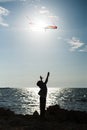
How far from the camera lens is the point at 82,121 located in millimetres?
14617

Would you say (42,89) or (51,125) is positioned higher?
(42,89)

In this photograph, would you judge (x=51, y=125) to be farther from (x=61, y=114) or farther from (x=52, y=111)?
(x=52, y=111)

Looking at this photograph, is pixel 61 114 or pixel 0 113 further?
pixel 0 113

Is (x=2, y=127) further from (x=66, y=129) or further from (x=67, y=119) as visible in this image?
(x=67, y=119)

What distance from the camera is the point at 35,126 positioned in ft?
37.7

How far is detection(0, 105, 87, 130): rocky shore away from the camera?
11.4 m

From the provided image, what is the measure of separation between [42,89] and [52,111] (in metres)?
2.85

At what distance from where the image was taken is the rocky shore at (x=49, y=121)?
1142 cm

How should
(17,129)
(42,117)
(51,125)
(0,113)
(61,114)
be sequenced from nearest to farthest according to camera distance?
(17,129), (51,125), (42,117), (61,114), (0,113)

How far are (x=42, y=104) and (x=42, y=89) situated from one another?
77cm

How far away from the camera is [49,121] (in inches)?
531

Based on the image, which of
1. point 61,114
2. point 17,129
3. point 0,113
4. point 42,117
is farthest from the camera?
point 0,113

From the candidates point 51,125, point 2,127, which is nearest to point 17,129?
point 2,127

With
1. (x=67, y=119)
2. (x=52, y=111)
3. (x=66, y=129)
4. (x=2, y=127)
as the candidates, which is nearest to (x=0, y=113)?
(x=52, y=111)
